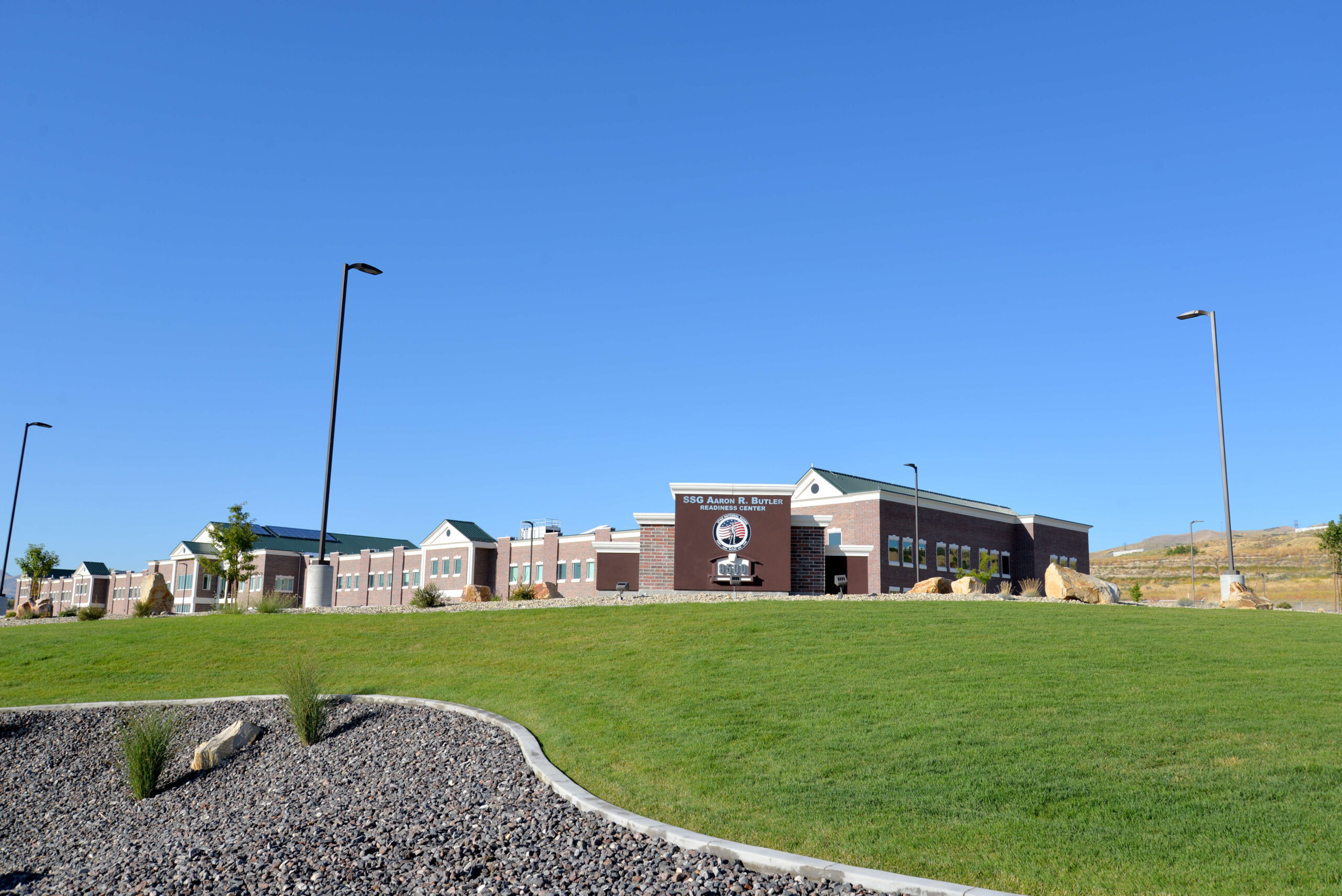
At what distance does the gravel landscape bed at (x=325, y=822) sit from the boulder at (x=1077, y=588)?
23.0 meters

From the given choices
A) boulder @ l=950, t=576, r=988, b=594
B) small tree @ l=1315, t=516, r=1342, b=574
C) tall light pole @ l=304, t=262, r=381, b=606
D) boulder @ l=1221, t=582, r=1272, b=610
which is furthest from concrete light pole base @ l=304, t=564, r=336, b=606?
small tree @ l=1315, t=516, r=1342, b=574

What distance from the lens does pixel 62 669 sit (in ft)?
65.9

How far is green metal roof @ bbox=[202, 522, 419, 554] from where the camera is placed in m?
89.9

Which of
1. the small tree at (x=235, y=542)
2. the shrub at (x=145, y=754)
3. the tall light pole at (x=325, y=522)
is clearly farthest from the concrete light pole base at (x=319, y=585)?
the small tree at (x=235, y=542)

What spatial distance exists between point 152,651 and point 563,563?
4471cm

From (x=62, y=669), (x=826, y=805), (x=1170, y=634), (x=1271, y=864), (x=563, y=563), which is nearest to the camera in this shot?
(x=1271, y=864)

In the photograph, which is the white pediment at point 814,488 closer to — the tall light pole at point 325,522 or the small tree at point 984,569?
the small tree at point 984,569

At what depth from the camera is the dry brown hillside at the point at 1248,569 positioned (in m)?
83.9

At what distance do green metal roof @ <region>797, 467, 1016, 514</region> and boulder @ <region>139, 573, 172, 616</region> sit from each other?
35.3 metres

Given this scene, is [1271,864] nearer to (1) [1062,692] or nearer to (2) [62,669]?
(1) [1062,692]

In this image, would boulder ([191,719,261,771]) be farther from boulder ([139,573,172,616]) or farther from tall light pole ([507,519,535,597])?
tall light pole ([507,519,535,597])

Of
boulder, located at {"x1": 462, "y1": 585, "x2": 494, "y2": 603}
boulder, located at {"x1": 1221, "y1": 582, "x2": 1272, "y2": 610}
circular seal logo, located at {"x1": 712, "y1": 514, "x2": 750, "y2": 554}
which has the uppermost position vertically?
circular seal logo, located at {"x1": 712, "y1": 514, "x2": 750, "y2": 554}

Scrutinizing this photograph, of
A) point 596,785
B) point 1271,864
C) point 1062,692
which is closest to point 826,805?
point 596,785

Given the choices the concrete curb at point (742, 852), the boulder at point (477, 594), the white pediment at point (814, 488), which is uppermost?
the white pediment at point (814, 488)
